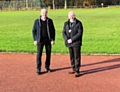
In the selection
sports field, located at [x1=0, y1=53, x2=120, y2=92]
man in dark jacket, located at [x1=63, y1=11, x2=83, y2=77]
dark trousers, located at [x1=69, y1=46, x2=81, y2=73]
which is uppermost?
man in dark jacket, located at [x1=63, y1=11, x2=83, y2=77]

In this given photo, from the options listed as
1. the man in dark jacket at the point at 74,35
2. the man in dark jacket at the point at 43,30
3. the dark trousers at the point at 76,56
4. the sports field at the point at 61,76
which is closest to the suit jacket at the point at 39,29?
the man in dark jacket at the point at 43,30

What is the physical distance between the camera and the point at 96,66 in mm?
10477

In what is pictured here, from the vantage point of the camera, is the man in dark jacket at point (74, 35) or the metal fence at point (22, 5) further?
the metal fence at point (22, 5)

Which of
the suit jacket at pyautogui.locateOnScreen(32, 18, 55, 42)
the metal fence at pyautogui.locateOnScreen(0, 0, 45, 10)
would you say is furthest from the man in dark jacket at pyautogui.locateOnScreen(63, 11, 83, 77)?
the metal fence at pyautogui.locateOnScreen(0, 0, 45, 10)

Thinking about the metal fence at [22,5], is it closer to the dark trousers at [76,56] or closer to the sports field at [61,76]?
the sports field at [61,76]

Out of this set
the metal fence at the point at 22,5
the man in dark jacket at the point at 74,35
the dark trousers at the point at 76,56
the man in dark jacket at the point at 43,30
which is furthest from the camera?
the metal fence at the point at 22,5

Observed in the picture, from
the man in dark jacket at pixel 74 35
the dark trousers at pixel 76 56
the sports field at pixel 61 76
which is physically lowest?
the sports field at pixel 61 76

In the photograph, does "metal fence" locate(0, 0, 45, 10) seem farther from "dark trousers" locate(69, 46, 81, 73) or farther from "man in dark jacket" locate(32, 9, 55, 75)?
"dark trousers" locate(69, 46, 81, 73)

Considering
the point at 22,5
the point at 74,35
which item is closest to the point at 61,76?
the point at 74,35

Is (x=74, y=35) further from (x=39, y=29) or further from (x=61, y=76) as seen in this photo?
(x=61, y=76)

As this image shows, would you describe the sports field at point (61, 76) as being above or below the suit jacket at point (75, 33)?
below

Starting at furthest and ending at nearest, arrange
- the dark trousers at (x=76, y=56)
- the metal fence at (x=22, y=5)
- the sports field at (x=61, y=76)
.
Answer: the metal fence at (x=22, y=5), the dark trousers at (x=76, y=56), the sports field at (x=61, y=76)

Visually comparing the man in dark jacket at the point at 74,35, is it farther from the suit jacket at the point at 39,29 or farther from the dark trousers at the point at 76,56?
the suit jacket at the point at 39,29

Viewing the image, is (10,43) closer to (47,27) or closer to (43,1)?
(47,27)
